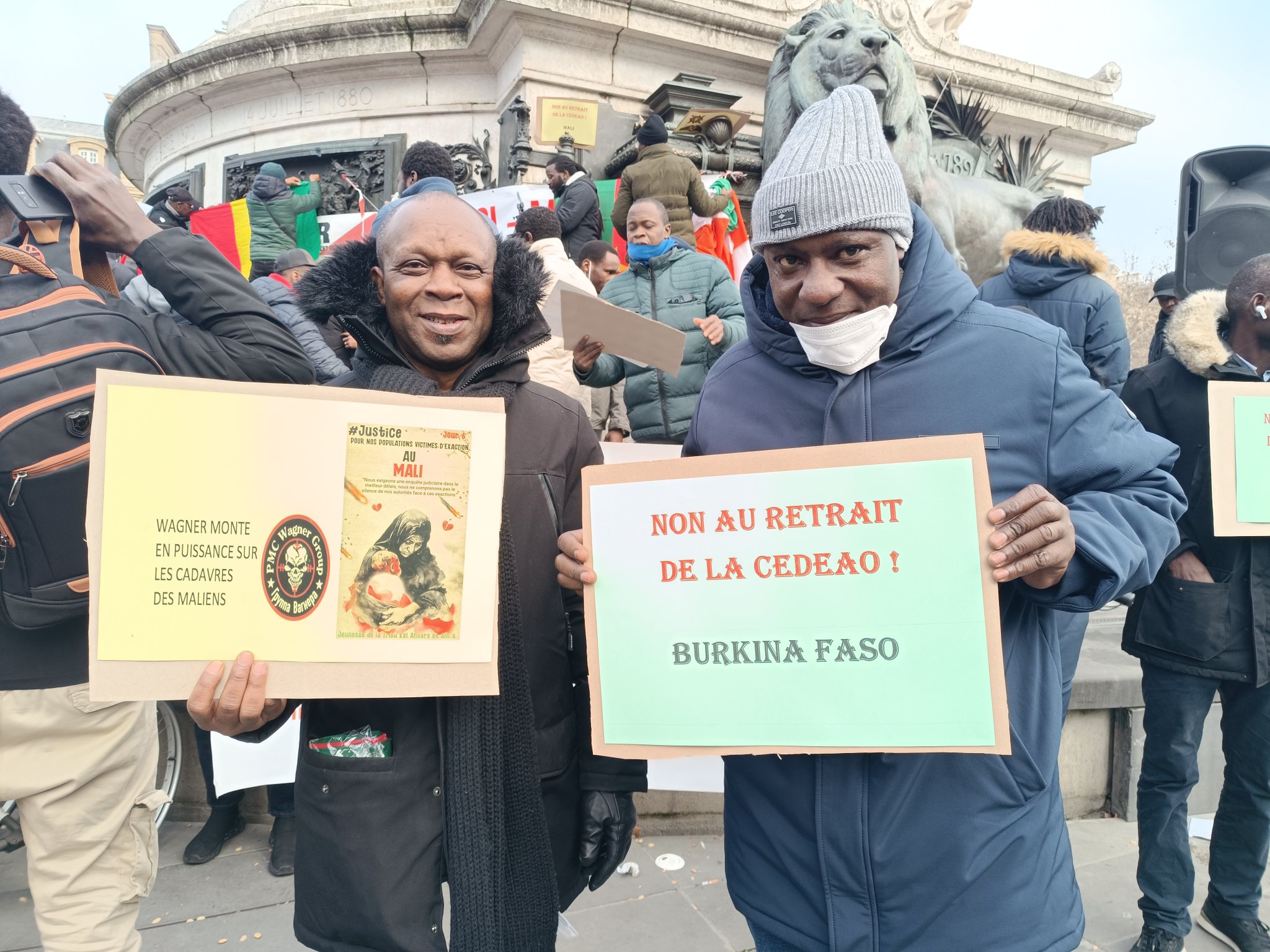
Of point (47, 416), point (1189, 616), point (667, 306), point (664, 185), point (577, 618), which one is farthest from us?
point (664, 185)

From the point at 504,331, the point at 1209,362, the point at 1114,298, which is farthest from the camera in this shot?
the point at 1114,298

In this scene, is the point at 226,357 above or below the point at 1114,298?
below

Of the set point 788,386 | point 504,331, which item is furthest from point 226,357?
point 788,386

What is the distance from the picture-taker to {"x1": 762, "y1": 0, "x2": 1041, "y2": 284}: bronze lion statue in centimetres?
531

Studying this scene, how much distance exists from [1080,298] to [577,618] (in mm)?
3233

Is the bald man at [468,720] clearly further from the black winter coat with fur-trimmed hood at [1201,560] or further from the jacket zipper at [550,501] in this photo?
the black winter coat with fur-trimmed hood at [1201,560]

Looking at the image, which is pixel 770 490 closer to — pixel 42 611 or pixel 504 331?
pixel 504 331

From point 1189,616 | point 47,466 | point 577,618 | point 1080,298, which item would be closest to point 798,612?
point 577,618

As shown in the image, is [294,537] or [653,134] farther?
[653,134]

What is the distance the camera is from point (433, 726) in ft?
5.23

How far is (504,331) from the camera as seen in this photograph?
1.75m

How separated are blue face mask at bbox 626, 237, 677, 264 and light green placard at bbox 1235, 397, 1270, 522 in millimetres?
2729

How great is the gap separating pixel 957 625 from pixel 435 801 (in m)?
1.07

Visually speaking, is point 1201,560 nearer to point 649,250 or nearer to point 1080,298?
point 1080,298
